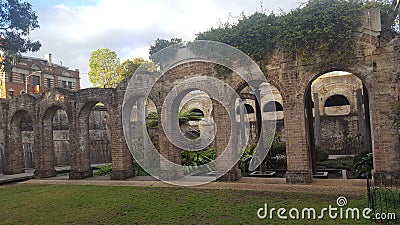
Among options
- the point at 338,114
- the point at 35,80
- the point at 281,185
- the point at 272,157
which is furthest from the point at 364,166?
the point at 35,80

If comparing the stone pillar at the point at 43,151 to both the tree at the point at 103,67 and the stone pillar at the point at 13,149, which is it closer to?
the stone pillar at the point at 13,149

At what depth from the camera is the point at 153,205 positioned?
28.9 ft

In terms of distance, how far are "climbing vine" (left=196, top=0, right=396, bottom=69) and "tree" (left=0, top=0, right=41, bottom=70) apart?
6.49 metres

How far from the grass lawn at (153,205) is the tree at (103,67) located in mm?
25415

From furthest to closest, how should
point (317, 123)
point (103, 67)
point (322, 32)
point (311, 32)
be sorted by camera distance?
1. point (103, 67)
2. point (317, 123)
3. point (311, 32)
4. point (322, 32)

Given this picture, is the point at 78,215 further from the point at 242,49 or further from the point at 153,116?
the point at 153,116

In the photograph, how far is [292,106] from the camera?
37.8 ft

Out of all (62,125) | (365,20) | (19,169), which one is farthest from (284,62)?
(62,125)

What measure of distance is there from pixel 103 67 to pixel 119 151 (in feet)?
78.1

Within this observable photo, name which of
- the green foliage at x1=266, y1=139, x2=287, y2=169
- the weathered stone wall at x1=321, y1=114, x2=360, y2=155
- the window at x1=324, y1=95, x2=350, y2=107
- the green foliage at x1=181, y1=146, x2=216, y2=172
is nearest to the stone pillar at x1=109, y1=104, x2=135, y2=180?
the green foliage at x1=181, y1=146, x2=216, y2=172

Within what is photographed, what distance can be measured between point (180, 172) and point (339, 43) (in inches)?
301

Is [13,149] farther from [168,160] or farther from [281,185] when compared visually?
[281,185]

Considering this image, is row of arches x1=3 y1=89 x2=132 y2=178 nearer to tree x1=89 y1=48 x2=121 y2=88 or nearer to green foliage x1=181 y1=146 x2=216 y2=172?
green foliage x1=181 y1=146 x2=216 y2=172

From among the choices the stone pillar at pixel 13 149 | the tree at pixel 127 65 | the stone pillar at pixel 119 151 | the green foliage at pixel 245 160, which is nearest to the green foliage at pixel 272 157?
the green foliage at pixel 245 160
